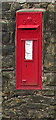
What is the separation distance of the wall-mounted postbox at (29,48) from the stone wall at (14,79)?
8 centimetres

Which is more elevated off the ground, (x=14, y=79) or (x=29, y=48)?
(x=29, y=48)

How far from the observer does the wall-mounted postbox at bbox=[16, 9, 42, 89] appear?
503cm

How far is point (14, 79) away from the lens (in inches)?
203

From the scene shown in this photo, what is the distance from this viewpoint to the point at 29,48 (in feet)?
16.6

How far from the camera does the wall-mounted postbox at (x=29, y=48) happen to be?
5027 millimetres

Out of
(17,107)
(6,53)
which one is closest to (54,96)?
(17,107)

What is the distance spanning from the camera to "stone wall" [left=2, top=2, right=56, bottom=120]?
5.08 metres

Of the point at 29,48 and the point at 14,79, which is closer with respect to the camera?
the point at 29,48

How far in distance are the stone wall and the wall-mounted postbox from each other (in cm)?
8

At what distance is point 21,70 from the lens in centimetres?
510

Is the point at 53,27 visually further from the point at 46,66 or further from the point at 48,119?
the point at 48,119

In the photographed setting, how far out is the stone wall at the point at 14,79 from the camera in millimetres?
5078

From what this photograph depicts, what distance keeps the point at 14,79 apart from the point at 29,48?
52 centimetres

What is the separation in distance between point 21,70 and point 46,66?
1.21 ft
